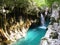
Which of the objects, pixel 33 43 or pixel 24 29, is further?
pixel 24 29

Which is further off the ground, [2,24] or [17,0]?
[17,0]

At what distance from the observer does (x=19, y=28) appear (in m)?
27.2

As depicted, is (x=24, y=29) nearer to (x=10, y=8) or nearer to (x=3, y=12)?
(x=10, y=8)

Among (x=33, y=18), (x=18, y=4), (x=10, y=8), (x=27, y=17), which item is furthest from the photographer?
(x=33, y=18)

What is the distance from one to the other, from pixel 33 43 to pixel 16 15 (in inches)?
234

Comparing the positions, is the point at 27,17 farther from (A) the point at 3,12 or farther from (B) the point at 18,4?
(A) the point at 3,12

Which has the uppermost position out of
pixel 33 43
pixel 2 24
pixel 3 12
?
pixel 3 12

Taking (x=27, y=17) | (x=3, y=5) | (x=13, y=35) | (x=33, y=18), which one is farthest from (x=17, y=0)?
(x=33, y=18)

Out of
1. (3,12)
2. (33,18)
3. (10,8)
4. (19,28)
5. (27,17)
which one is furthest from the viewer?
(33,18)

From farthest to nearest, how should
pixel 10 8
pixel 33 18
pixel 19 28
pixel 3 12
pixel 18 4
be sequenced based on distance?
pixel 33 18, pixel 19 28, pixel 18 4, pixel 10 8, pixel 3 12

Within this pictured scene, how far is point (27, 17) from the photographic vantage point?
30.4 metres

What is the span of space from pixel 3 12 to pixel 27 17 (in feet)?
29.9

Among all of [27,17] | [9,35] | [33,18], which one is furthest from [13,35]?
[33,18]

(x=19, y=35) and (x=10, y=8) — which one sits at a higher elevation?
(x=10, y=8)
